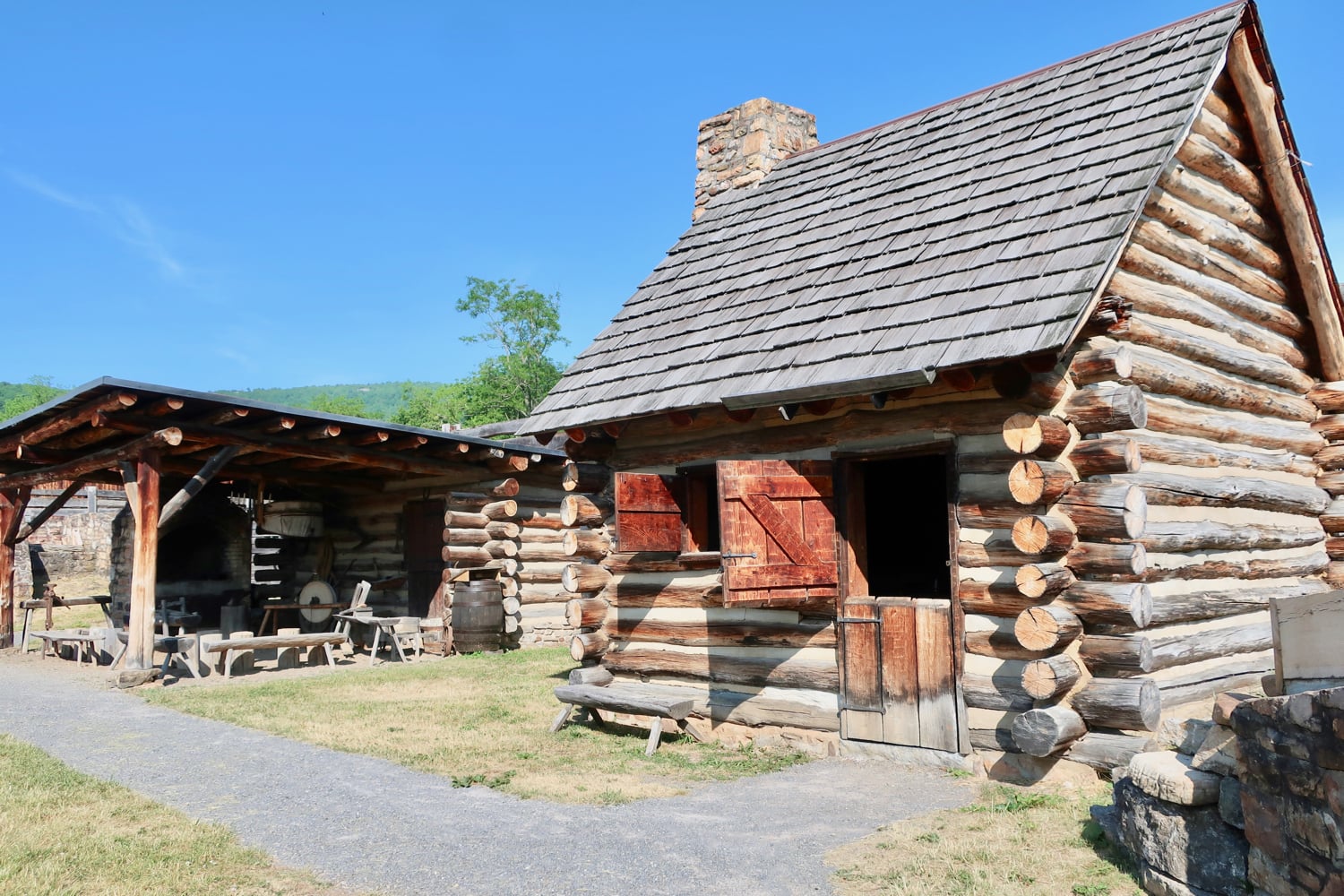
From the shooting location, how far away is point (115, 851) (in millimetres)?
5203

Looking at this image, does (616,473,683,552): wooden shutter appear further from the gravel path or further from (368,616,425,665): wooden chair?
(368,616,425,665): wooden chair

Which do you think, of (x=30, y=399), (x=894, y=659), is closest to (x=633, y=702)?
(x=894, y=659)

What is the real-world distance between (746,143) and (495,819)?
348 inches

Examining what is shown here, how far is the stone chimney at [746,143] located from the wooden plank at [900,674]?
6568mm

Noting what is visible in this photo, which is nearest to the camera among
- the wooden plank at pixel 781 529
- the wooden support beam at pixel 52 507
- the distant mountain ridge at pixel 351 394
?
the wooden plank at pixel 781 529

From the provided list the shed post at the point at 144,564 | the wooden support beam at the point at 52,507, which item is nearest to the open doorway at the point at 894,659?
the shed post at the point at 144,564

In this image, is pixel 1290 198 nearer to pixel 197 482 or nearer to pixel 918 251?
pixel 918 251

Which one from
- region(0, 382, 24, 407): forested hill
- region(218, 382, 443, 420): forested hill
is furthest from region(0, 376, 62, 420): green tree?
region(218, 382, 443, 420): forested hill

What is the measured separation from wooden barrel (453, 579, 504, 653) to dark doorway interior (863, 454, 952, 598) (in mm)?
5536

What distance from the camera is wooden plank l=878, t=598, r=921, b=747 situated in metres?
7.00

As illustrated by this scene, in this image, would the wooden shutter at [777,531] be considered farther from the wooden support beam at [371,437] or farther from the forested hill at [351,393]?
the forested hill at [351,393]

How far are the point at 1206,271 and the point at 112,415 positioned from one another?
1073cm

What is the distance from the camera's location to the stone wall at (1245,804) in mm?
3438

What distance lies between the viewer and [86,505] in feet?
87.9
